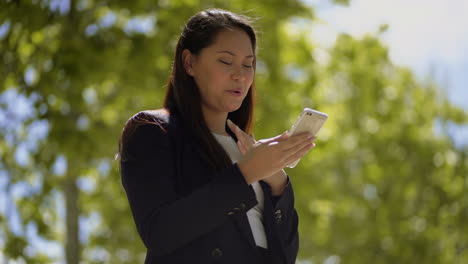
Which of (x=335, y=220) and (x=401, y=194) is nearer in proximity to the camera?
(x=335, y=220)

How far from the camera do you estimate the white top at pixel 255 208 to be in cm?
284

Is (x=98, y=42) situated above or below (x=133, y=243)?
above

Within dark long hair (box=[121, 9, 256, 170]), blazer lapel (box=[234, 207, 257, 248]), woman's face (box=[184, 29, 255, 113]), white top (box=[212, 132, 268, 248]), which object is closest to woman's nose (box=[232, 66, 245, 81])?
woman's face (box=[184, 29, 255, 113])

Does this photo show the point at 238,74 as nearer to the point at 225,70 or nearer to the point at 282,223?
the point at 225,70

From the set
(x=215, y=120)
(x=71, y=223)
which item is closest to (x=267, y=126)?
(x=71, y=223)

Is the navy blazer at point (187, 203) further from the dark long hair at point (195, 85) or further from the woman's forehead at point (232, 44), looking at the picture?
the woman's forehead at point (232, 44)

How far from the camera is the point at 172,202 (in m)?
2.59

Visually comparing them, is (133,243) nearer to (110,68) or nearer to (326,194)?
(326,194)

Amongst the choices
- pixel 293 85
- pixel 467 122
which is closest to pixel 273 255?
pixel 293 85

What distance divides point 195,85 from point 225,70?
0.16 metres

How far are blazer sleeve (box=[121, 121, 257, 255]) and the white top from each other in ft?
0.83

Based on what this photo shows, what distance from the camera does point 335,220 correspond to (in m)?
Answer: 17.7

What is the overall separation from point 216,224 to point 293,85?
10.6m

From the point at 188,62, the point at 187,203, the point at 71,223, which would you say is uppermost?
the point at 188,62
